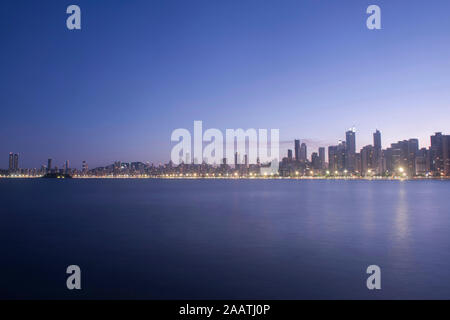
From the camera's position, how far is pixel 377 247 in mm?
18359

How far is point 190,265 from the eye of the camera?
1459cm

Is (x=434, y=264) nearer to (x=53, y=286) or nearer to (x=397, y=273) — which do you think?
(x=397, y=273)

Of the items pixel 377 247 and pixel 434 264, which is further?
pixel 377 247

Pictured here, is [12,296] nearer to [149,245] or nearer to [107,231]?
[149,245]

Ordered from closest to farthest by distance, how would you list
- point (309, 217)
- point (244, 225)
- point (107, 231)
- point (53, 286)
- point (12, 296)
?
point (12, 296) < point (53, 286) < point (107, 231) < point (244, 225) < point (309, 217)

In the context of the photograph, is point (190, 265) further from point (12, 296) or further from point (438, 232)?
point (438, 232)

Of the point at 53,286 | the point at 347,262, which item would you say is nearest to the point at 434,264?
the point at 347,262

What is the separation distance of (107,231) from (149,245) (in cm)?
683

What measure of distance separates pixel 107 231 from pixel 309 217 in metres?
19.9

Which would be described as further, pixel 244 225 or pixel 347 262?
pixel 244 225
